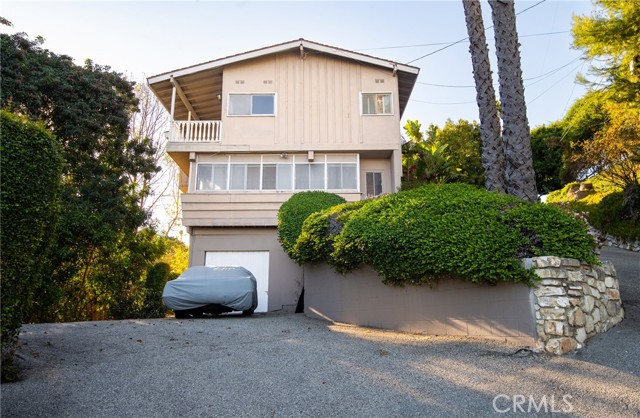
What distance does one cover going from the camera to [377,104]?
1705cm

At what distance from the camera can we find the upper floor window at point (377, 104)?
1692 centimetres

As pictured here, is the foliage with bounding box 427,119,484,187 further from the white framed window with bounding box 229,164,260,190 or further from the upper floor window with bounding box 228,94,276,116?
the white framed window with bounding box 229,164,260,190

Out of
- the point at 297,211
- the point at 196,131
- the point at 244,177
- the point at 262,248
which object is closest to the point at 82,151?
the point at 196,131

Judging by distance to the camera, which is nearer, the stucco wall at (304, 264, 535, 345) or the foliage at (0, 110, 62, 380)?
the foliage at (0, 110, 62, 380)

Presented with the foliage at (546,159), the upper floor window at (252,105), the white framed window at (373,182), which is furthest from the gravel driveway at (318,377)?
the foliage at (546,159)

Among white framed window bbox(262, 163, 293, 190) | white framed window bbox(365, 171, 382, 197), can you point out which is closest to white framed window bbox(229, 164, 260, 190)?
white framed window bbox(262, 163, 293, 190)

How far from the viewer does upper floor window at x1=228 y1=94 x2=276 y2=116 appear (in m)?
17.0

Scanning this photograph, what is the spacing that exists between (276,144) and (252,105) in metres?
1.94

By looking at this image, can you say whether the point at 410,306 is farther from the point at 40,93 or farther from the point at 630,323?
the point at 40,93

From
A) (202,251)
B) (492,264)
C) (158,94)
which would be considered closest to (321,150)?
(202,251)

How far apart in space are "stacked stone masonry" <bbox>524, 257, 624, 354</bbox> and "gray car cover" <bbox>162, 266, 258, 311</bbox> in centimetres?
703

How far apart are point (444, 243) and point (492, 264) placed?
2.63 feet

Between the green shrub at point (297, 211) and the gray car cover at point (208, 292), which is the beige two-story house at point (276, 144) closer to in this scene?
the green shrub at point (297, 211)

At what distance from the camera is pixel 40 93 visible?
12.7 m
